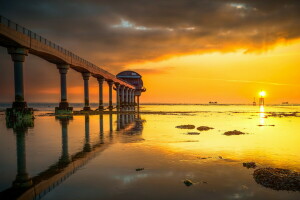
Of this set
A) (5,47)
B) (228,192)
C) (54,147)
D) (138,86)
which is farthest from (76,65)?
(138,86)

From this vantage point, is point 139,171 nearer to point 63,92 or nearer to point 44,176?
point 44,176

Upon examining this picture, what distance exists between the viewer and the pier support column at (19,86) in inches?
1121

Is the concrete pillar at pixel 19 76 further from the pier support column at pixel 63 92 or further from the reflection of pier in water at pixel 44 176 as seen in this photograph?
the reflection of pier in water at pixel 44 176

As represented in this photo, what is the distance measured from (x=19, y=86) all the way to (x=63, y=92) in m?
14.7

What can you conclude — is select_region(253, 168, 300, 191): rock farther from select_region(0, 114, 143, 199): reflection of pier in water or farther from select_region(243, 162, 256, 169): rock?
select_region(0, 114, 143, 199): reflection of pier in water

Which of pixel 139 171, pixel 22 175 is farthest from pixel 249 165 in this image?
pixel 22 175

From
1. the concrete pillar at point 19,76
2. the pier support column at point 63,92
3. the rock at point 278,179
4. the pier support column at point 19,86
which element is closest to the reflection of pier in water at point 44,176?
the rock at point 278,179

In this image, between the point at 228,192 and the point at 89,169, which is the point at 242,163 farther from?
the point at 89,169

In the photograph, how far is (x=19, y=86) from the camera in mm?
Result: 29422

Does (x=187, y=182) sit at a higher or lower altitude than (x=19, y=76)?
lower

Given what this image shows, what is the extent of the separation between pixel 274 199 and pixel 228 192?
1092mm

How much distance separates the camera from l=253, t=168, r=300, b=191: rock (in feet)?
21.1

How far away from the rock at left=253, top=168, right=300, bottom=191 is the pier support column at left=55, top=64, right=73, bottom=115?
133ft

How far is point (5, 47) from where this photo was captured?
28938 millimetres
